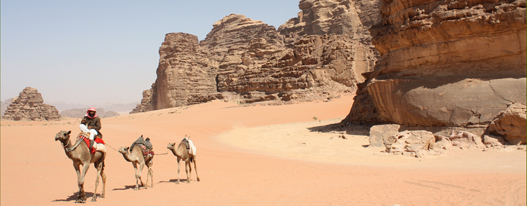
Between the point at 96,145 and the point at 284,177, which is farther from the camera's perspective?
the point at 284,177

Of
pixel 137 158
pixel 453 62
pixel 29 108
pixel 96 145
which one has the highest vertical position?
pixel 453 62

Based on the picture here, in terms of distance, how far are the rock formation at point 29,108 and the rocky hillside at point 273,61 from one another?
1595 cm

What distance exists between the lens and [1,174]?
7762 mm

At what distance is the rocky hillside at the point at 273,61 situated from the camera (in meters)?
38.4

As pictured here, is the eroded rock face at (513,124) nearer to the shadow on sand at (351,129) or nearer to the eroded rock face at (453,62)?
the eroded rock face at (453,62)

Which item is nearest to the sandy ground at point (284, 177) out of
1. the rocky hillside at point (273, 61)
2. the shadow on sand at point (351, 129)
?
the shadow on sand at point (351, 129)

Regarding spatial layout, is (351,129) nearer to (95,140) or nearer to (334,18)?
(95,140)

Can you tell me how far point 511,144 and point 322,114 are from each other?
19.0 meters

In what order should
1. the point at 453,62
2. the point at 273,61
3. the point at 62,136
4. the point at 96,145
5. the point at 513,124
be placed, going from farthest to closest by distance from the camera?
the point at 273,61
the point at 453,62
the point at 513,124
the point at 96,145
the point at 62,136

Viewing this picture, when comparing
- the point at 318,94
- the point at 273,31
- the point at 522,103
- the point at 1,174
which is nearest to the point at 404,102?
the point at 522,103

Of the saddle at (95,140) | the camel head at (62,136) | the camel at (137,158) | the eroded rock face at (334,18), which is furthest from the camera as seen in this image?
the eroded rock face at (334,18)

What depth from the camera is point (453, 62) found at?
1207 cm

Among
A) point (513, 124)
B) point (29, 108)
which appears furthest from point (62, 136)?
point (29, 108)

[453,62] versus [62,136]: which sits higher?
[453,62]
